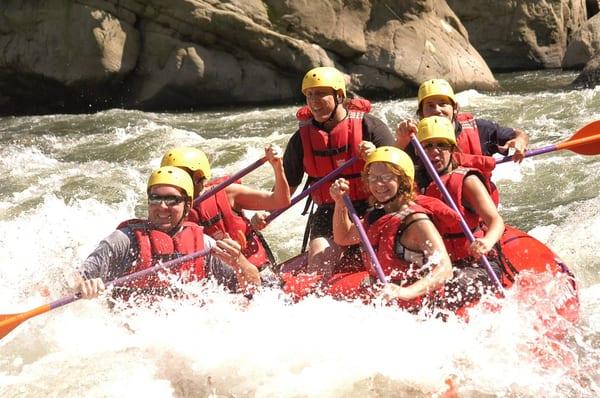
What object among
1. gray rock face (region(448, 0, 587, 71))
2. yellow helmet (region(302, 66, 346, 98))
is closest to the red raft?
yellow helmet (region(302, 66, 346, 98))

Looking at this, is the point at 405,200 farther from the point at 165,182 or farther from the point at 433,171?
the point at 165,182

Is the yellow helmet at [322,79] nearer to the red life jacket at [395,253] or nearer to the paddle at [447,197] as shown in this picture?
the paddle at [447,197]

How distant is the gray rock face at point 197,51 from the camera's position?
14117 mm

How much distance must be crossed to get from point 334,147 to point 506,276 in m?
1.32

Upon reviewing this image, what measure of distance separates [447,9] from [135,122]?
20.7 ft

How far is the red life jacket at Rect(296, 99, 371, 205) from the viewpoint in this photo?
5652 millimetres

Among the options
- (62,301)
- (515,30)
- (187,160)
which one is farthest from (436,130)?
(515,30)

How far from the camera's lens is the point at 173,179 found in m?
4.65

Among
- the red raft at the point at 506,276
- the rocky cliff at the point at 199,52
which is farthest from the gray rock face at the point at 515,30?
the red raft at the point at 506,276

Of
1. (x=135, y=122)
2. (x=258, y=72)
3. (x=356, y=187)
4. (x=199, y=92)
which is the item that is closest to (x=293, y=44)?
(x=258, y=72)

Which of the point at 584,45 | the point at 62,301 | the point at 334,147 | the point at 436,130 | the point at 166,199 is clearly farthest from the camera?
the point at 584,45

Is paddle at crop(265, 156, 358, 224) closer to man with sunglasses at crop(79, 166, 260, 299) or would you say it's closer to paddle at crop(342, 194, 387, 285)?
paddle at crop(342, 194, 387, 285)

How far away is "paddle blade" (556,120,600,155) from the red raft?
46.4 inches

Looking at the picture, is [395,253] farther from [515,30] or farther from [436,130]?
[515,30]
